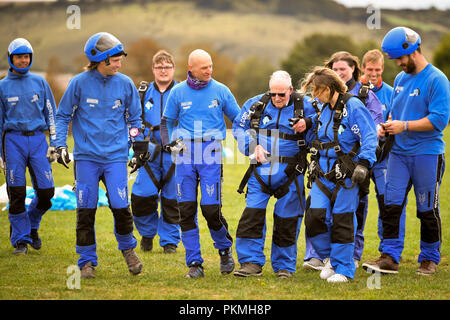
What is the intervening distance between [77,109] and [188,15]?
86788mm

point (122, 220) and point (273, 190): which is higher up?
point (273, 190)

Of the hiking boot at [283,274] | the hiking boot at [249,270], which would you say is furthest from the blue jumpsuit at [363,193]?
the hiking boot at [249,270]

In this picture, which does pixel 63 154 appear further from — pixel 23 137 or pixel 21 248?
pixel 21 248

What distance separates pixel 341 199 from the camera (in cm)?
693

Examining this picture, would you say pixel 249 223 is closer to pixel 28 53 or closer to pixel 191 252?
pixel 191 252

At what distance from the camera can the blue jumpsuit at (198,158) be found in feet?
24.1

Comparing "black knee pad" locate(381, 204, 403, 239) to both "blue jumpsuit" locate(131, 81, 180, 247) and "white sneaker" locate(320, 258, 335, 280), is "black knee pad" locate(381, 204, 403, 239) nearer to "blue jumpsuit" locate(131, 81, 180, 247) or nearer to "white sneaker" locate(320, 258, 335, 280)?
"white sneaker" locate(320, 258, 335, 280)

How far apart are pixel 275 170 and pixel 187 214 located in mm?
1146

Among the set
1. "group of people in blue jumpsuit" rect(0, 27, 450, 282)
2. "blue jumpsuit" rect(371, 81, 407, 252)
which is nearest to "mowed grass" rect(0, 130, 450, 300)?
"group of people in blue jumpsuit" rect(0, 27, 450, 282)

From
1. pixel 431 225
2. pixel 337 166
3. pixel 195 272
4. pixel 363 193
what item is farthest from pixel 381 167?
pixel 195 272

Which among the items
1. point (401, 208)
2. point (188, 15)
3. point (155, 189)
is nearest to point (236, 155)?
point (155, 189)

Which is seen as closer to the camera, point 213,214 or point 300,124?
point 300,124

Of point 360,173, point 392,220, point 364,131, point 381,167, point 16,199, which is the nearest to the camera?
point 360,173

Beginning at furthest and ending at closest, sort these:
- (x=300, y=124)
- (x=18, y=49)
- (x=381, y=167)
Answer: (x=18, y=49) < (x=381, y=167) < (x=300, y=124)
